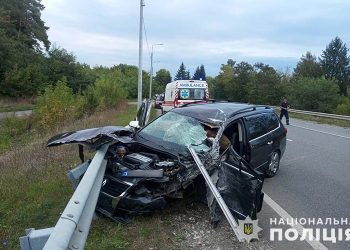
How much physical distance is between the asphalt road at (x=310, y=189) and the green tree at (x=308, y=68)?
79660 millimetres

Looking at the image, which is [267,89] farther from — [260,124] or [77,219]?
[77,219]

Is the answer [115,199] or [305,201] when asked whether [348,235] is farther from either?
[115,199]

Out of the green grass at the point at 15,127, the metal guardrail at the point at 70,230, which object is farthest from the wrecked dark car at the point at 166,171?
the green grass at the point at 15,127

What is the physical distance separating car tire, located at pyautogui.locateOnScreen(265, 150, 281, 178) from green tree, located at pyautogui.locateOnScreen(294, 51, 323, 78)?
8251 centimetres

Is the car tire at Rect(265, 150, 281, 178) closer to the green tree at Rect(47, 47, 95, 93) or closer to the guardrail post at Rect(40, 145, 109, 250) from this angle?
the guardrail post at Rect(40, 145, 109, 250)

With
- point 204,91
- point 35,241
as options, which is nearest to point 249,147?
point 35,241

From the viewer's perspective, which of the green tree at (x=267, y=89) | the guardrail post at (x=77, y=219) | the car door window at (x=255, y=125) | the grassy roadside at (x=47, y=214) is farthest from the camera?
the green tree at (x=267, y=89)

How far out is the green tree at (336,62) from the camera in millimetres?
83750

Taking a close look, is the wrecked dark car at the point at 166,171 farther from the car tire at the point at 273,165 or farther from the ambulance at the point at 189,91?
the ambulance at the point at 189,91

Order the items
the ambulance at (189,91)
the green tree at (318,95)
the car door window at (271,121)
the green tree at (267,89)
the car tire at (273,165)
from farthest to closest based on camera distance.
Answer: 1. the green tree at (267,89)
2. the green tree at (318,95)
3. the ambulance at (189,91)
4. the car door window at (271,121)
5. the car tire at (273,165)

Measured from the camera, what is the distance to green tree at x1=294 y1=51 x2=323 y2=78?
8706cm

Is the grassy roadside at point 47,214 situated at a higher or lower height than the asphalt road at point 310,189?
higher

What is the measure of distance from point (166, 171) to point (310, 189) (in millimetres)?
3471

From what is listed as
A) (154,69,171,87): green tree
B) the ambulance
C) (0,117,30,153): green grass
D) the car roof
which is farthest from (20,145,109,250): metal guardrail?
(154,69,171,87): green tree
